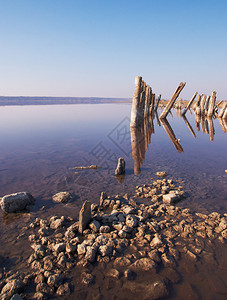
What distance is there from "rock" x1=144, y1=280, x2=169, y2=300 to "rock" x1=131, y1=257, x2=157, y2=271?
10.1 inches

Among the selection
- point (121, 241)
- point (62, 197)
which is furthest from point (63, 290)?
point (62, 197)

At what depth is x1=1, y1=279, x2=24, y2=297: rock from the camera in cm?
243

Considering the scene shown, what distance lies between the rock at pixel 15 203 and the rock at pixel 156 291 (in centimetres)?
339

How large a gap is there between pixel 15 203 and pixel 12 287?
2.28 meters

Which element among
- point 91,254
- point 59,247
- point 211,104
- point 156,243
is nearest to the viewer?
point 91,254

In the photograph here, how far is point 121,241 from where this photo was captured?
132 inches

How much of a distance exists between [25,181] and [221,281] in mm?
5883

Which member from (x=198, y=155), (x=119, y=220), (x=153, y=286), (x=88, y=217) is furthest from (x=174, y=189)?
(x=198, y=155)

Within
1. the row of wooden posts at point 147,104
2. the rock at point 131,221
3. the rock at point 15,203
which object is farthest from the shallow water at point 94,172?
the row of wooden posts at point 147,104

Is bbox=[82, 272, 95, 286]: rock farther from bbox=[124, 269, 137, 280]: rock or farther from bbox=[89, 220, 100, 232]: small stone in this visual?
bbox=[89, 220, 100, 232]: small stone

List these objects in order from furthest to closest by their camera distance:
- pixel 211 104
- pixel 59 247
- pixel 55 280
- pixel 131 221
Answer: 1. pixel 211 104
2. pixel 131 221
3. pixel 59 247
4. pixel 55 280

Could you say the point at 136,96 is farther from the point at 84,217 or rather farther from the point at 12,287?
the point at 12,287

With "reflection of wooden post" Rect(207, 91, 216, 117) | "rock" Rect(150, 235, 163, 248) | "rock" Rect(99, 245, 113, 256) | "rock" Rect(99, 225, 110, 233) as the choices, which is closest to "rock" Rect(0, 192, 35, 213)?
"rock" Rect(99, 225, 110, 233)

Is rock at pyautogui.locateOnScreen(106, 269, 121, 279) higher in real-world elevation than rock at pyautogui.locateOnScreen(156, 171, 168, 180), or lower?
higher
